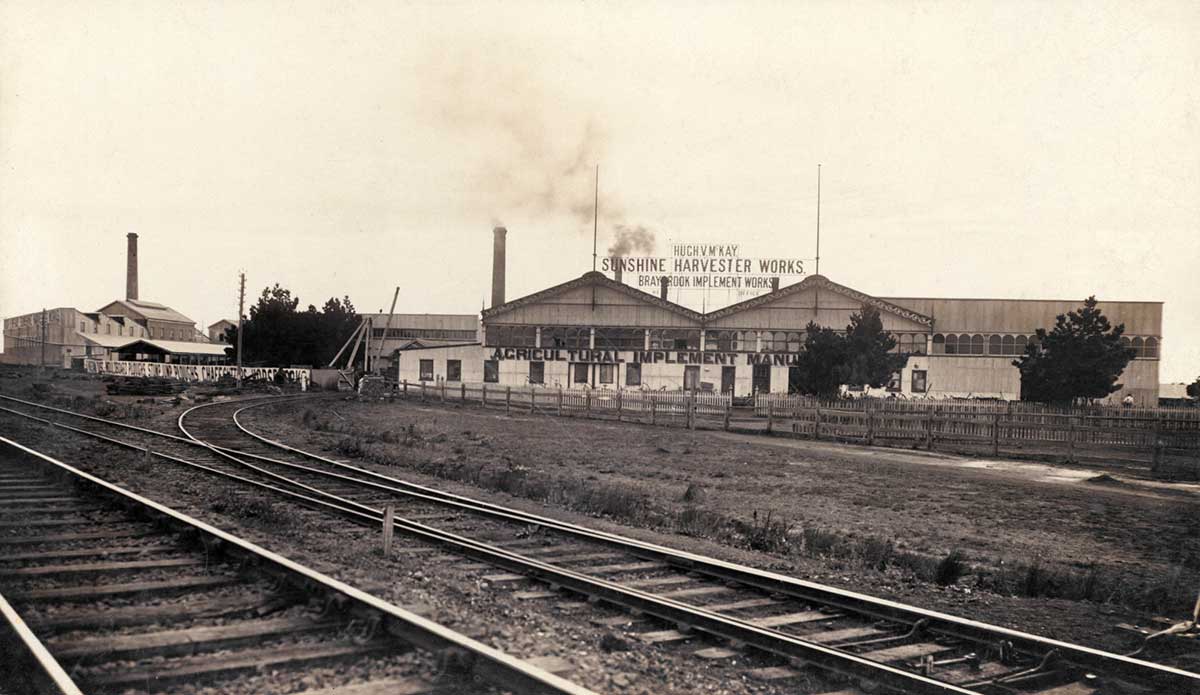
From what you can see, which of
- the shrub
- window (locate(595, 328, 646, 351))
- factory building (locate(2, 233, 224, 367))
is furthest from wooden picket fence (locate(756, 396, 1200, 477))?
factory building (locate(2, 233, 224, 367))

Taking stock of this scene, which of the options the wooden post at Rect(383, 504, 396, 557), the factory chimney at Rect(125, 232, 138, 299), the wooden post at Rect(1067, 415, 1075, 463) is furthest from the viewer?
the factory chimney at Rect(125, 232, 138, 299)

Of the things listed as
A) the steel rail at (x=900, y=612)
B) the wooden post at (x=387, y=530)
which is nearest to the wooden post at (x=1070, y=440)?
the steel rail at (x=900, y=612)

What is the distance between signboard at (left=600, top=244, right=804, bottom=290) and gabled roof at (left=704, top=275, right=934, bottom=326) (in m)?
5.97

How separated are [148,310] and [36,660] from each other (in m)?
88.2

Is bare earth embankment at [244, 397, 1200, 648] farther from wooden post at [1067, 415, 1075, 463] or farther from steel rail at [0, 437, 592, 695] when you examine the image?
steel rail at [0, 437, 592, 695]

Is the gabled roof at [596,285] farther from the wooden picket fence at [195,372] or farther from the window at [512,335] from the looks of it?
the wooden picket fence at [195,372]

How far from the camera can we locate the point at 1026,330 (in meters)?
46.0

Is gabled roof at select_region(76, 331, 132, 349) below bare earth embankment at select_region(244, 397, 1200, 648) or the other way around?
the other way around

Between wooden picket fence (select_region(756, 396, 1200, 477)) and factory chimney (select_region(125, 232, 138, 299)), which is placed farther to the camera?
factory chimney (select_region(125, 232, 138, 299))

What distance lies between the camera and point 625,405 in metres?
32.4

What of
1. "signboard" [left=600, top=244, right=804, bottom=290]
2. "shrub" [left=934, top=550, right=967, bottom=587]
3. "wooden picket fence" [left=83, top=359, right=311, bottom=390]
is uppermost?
"signboard" [left=600, top=244, right=804, bottom=290]

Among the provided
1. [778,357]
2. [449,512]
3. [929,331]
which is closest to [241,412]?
[449,512]

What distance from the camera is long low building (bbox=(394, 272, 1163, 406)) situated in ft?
148

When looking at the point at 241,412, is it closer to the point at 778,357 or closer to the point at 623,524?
the point at 623,524
